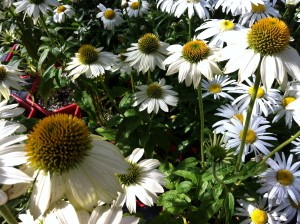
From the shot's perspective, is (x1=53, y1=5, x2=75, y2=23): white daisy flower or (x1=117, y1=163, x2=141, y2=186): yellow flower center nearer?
(x1=117, y1=163, x2=141, y2=186): yellow flower center

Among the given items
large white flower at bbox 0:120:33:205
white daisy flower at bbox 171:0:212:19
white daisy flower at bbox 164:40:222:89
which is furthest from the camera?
white daisy flower at bbox 171:0:212:19

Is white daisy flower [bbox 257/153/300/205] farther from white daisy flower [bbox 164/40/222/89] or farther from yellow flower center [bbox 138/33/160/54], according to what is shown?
yellow flower center [bbox 138/33/160/54]

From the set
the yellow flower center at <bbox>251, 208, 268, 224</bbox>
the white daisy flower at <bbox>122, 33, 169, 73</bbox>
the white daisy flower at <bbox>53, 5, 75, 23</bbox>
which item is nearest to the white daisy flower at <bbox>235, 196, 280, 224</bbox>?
the yellow flower center at <bbox>251, 208, 268, 224</bbox>

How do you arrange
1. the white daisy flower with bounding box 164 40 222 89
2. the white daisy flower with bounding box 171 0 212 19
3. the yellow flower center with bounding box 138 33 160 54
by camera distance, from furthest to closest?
the white daisy flower with bounding box 171 0 212 19 < the yellow flower center with bounding box 138 33 160 54 < the white daisy flower with bounding box 164 40 222 89

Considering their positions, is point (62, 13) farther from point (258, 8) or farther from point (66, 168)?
point (66, 168)

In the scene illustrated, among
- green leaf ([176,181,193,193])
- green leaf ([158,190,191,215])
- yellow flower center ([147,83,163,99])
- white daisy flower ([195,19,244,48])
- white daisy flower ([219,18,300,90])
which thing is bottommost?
green leaf ([158,190,191,215])

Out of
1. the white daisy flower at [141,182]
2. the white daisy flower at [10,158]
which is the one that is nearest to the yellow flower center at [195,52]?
the white daisy flower at [141,182]

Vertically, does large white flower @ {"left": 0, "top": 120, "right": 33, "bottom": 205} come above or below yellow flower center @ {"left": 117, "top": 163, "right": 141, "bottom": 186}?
above

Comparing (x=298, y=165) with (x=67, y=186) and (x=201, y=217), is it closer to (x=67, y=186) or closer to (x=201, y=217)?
(x=201, y=217)
